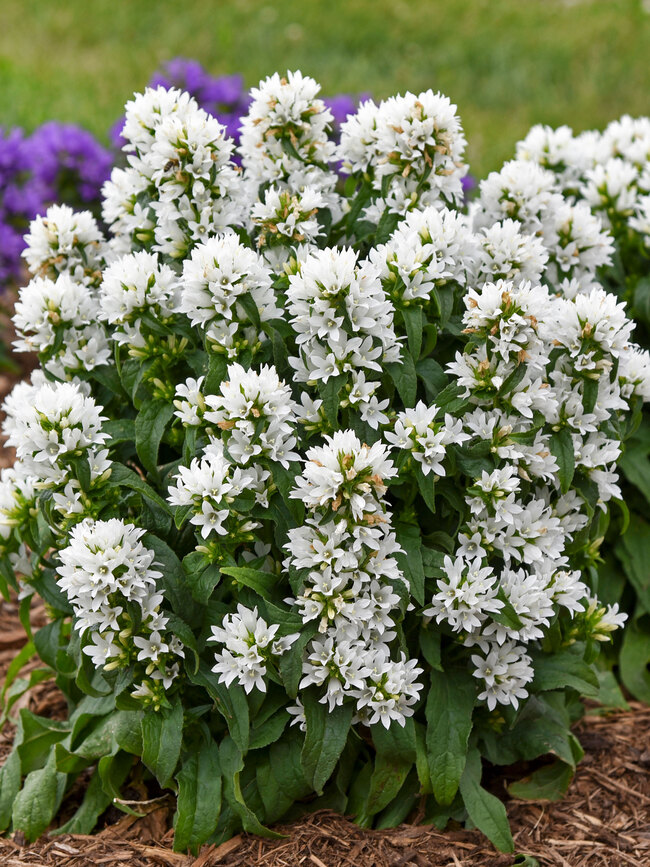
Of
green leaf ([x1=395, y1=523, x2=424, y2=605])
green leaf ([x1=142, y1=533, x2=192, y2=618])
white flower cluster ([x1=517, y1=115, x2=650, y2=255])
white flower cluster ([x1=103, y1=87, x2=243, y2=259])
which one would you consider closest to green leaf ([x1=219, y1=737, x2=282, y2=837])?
green leaf ([x1=142, y1=533, x2=192, y2=618])

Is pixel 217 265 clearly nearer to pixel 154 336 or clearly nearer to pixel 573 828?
pixel 154 336

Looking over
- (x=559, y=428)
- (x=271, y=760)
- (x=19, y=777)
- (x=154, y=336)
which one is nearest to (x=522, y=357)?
(x=559, y=428)

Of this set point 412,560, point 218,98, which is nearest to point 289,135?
point 412,560

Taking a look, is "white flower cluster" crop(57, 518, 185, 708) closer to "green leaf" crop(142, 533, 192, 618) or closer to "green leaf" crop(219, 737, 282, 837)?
"green leaf" crop(142, 533, 192, 618)

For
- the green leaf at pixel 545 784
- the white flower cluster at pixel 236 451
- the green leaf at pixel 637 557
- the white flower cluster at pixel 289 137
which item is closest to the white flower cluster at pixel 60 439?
the white flower cluster at pixel 236 451

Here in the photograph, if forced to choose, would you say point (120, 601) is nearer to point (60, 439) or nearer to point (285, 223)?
point (60, 439)

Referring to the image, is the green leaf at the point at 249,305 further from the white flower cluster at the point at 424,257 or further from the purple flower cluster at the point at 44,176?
the purple flower cluster at the point at 44,176
